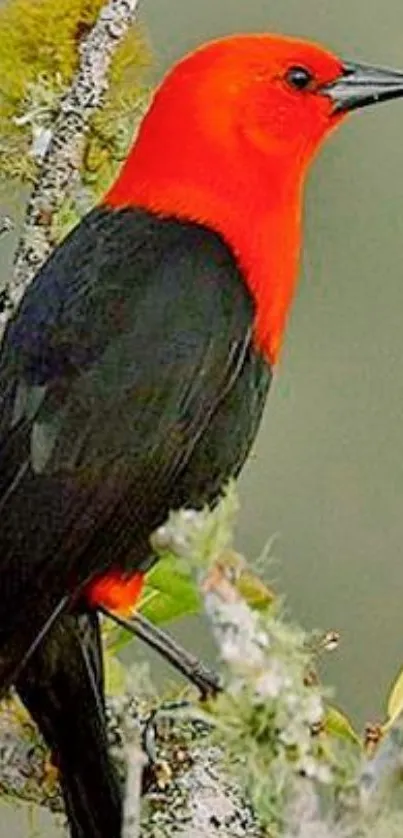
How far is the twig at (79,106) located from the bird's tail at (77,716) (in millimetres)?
160

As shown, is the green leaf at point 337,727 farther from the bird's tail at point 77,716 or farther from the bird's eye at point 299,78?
the bird's eye at point 299,78

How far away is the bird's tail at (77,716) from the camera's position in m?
0.60

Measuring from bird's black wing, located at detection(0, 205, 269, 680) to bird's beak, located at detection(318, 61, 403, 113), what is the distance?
0.09 m

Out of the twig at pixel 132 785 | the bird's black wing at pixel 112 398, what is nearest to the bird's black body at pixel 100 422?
the bird's black wing at pixel 112 398

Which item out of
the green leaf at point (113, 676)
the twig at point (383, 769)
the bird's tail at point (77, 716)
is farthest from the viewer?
the green leaf at point (113, 676)

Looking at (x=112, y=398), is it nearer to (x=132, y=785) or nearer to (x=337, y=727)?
(x=337, y=727)

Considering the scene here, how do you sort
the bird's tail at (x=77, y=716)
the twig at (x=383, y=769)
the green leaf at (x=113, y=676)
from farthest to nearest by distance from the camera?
the green leaf at (x=113, y=676) < the bird's tail at (x=77, y=716) < the twig at (x=383, y=769)

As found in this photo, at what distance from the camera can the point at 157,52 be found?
1325 millimetres

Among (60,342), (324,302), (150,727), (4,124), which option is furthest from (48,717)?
(324,302)

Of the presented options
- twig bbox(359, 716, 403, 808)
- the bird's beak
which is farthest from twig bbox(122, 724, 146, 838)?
the bird's beak

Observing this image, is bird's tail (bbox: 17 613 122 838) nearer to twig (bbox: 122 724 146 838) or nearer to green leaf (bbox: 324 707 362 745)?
green leaf (bbox: 324 707 362 745)

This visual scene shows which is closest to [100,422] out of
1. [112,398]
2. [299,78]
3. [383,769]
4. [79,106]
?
[112,398]

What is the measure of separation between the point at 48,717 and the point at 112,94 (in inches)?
10.5

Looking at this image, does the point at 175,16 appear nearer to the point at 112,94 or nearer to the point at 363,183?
the point at 363,183
